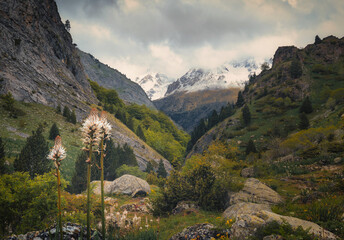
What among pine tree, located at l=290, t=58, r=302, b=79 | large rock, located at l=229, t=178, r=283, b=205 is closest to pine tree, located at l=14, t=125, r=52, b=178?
large rock, located at l=229, t=178, r=283, b=205

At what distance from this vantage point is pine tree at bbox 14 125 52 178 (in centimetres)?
2070

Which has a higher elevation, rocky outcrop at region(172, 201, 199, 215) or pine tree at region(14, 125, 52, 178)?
pine tree at region(14, 125, 52, 178)

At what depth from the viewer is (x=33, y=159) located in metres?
21.9

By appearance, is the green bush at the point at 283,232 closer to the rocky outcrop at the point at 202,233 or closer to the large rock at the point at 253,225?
the large rock at the point at 253,225

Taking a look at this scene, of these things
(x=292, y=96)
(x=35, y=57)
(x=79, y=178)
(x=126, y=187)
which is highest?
(x=35, y=57)

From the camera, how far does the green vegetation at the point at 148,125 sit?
278 feet

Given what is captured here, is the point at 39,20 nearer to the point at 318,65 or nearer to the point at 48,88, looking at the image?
the point at 48,88

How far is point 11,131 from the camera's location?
34.4 m

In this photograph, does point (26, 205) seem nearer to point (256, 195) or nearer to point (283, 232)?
point (283, 232)

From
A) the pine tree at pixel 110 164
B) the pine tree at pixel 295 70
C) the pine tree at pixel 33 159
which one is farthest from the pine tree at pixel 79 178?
the pine tree at pixel 295 70

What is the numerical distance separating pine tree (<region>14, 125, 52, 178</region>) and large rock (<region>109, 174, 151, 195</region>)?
30.6 feet

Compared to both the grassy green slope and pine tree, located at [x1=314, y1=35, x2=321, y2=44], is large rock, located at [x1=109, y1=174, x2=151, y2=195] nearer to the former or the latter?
the grassy green slope

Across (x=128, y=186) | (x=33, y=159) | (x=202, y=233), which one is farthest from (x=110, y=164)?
(x=202, y=233)

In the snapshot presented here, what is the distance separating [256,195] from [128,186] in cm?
1866
